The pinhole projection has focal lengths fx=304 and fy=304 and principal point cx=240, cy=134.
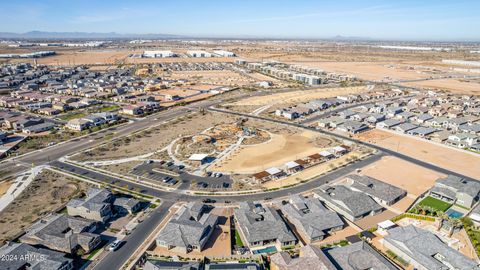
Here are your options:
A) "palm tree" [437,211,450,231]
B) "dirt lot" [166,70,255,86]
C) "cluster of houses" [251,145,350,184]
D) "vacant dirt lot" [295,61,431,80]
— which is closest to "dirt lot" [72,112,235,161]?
"cluster of houses" [251,145,350,184]

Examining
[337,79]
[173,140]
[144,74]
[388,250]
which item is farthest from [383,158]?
[144,74]

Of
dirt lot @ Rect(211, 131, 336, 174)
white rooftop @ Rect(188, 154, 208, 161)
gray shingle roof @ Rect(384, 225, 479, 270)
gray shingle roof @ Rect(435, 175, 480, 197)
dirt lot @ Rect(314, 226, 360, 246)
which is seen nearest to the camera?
gray shingle roof @ Rect(384, 225, 479, 270)

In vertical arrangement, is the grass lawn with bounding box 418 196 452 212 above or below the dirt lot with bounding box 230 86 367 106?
below

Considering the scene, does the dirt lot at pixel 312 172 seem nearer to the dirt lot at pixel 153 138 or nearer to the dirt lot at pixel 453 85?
the dirt lot at pixel 153 138

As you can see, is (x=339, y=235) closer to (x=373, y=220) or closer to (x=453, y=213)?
(x=373, y=220)

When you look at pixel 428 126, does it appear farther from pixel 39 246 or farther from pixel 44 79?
pixel 44 79

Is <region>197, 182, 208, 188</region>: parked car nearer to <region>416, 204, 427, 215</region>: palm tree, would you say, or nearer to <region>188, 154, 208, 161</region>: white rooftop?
<region>188, 154, 208, 161</region>: white rooftop

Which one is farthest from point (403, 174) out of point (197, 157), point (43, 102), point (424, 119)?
point (43, 102)
